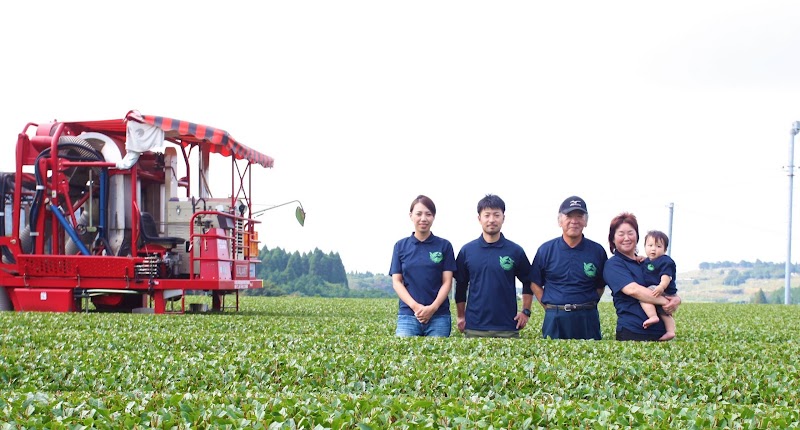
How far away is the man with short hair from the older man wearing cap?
0.63 ft

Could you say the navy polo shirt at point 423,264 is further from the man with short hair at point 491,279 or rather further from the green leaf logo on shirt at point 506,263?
the green leaf logo on shirt at point 506,263

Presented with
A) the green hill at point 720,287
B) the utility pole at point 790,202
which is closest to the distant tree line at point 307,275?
the utility pole at point 790,202

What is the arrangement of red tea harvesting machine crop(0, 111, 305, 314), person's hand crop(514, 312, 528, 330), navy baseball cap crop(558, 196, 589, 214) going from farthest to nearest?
red tea harvesting machine crop(0, 111, 305, 314) < person's hand crop(514, 312, 528, 330) < navy baseball cap crop(558, 196, 589, 214)

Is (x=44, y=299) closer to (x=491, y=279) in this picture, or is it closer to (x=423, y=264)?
(x=423, y=264)

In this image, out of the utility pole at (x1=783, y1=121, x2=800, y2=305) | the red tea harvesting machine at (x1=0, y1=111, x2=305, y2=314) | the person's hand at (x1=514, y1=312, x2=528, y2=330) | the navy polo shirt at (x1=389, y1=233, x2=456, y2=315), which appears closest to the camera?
the navy polo shirt at (x1=389, y1=233, x2=456, y2=315)

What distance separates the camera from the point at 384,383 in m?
6.67

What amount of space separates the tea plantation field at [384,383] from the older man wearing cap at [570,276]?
0.21m

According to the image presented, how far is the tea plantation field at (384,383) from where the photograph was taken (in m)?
4.89

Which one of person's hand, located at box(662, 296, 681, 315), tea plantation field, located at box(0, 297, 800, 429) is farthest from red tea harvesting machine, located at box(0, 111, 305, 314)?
person's hand, located at box(662, 296, 681, 315)

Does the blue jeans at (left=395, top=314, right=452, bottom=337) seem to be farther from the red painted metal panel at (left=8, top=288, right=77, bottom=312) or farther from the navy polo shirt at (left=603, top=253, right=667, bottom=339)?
the red painted metal panel at (left=8, top=288, right=77, bottom=312)

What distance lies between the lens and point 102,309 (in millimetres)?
16938

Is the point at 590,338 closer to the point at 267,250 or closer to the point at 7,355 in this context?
the point at 7,355

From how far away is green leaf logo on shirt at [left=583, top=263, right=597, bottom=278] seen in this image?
8328 mm

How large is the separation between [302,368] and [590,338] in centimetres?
303
